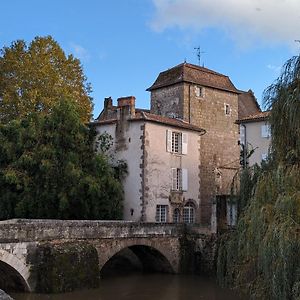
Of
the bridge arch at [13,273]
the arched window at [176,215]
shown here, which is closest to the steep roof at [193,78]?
the arched window at [176,215]

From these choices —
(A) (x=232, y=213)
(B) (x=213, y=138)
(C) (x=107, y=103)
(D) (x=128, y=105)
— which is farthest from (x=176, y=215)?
(A) (x=232, y=213)

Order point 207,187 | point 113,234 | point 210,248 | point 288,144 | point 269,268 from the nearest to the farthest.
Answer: point 269,268 < point 288,144 < point 113,234 < point 210,248 < point 207,187

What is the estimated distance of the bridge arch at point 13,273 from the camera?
50.1 feet

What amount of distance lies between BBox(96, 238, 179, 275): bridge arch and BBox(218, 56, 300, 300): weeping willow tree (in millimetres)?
7679

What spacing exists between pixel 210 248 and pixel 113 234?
482cm

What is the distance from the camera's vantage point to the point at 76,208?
74.1 feet

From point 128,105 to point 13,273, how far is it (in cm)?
1173

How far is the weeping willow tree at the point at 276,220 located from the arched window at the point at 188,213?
14.1m

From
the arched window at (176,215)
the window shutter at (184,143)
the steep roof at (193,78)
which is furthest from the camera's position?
the steep roof at (193,78)

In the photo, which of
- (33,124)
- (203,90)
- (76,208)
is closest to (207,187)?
(203,90)

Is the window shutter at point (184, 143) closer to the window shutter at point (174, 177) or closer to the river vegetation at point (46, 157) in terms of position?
the window shutter at point (174, 177)

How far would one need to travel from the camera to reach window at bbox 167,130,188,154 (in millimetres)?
25719

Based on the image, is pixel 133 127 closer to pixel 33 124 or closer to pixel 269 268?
pixel 33 124

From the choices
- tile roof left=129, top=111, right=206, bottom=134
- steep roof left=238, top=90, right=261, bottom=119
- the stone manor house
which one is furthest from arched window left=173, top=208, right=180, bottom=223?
steep roof left=238, top=90, right=261, bottom=119
